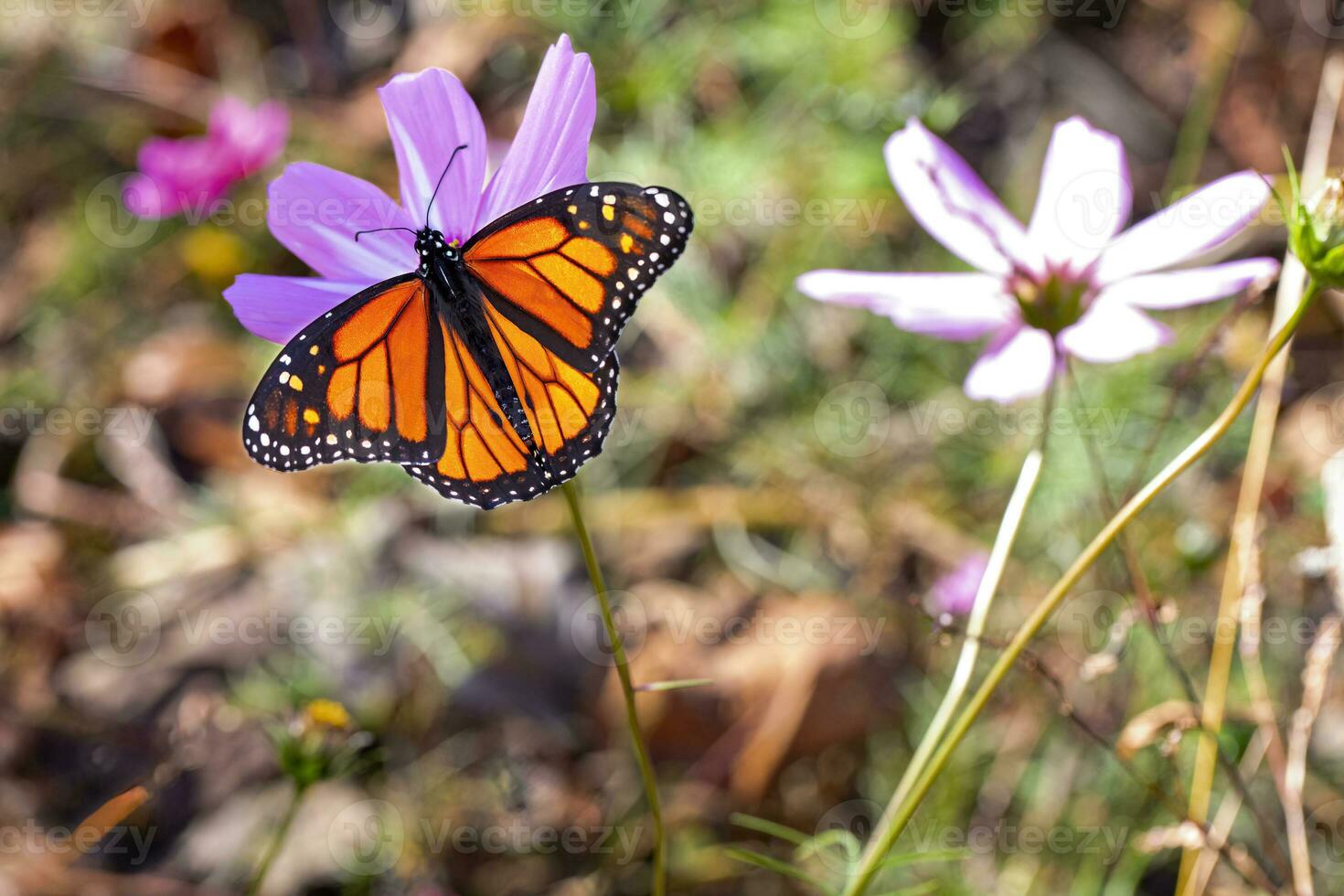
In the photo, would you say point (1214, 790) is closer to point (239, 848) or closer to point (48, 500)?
point (239, 848)

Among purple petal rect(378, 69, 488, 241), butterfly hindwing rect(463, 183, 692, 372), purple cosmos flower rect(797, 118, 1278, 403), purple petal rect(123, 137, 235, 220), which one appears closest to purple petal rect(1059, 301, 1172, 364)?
purple cosmos flower rect(797, 118, 1278, 403)

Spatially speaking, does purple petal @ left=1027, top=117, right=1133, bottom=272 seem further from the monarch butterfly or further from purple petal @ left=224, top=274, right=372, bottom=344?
purple petal @ left=224, top=274, right=372, bottom=344

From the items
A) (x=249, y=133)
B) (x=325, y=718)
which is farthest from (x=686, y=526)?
(x=249, y=133)

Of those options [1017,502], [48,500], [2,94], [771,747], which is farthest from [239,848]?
[2,94]

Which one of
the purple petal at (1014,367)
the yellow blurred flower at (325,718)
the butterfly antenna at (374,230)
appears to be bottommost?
the yellow blurred flower at (325,718)

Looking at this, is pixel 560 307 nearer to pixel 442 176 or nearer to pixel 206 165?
pixel 442 176

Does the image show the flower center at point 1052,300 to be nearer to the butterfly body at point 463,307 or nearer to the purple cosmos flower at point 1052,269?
the purple cosmos flower at point 1052,269

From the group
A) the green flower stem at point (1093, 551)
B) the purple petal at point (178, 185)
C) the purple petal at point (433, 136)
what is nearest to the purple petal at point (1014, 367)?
the green flower stem at point (1093, 551)

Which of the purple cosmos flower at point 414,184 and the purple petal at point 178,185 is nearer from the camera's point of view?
the purple cosmos flower at point 414,184
